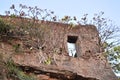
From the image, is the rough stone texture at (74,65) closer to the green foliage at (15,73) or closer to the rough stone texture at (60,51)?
the rough stone texture at (60,51)

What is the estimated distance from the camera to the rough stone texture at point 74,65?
1079cm

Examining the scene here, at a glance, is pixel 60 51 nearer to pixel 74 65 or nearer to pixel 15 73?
pixel 74 65

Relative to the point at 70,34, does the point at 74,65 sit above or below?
below

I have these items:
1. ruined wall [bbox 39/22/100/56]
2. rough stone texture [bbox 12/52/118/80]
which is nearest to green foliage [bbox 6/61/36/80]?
rough stone texture [bbox 12/52/118/80]

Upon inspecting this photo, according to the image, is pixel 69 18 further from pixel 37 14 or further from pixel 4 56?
pixel 4 56

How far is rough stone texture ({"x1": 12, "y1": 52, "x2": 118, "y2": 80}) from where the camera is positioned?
35.4ft

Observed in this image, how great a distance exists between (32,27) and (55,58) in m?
1.60

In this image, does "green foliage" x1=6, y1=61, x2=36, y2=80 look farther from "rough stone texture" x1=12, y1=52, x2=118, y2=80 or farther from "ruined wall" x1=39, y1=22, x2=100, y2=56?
"ruined wall" x1=39, y1=22, x2=100, y2=56

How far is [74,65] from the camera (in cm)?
1175

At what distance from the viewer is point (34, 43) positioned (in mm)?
12008

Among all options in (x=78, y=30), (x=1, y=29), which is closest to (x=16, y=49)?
(x=1, y=29)

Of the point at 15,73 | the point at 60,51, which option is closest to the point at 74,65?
the point at 60,51

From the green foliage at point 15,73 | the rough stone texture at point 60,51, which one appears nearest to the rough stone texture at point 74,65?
the rough stone texture at point 60,51

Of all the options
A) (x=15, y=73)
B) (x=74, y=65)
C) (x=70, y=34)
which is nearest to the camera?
(x=15, y=73)
